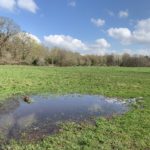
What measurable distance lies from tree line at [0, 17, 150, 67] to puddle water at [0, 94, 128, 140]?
2255 inches

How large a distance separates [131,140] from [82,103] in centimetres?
641

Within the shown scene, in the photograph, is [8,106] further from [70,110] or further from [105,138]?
[105,138]

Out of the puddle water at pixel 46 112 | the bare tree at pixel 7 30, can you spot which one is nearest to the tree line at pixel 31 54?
the bare tree at pixel 7 30

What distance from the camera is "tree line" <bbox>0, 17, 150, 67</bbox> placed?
76500 mm

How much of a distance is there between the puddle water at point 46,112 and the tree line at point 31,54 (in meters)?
57.3

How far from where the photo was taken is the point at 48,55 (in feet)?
292

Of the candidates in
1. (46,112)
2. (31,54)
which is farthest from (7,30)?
(46,112)

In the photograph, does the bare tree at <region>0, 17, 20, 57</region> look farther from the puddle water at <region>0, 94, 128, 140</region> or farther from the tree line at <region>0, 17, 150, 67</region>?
the puddle water at <region>0, 94, 128, 140</region>

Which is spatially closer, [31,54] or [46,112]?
[46,112]

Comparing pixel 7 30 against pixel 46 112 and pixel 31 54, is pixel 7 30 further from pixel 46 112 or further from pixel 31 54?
pixel 46 112

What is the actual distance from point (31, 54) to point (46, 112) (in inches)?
2889

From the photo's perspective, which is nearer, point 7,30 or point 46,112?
point 46,112

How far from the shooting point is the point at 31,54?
3292 inches

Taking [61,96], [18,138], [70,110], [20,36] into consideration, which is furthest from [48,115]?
[20,36]
